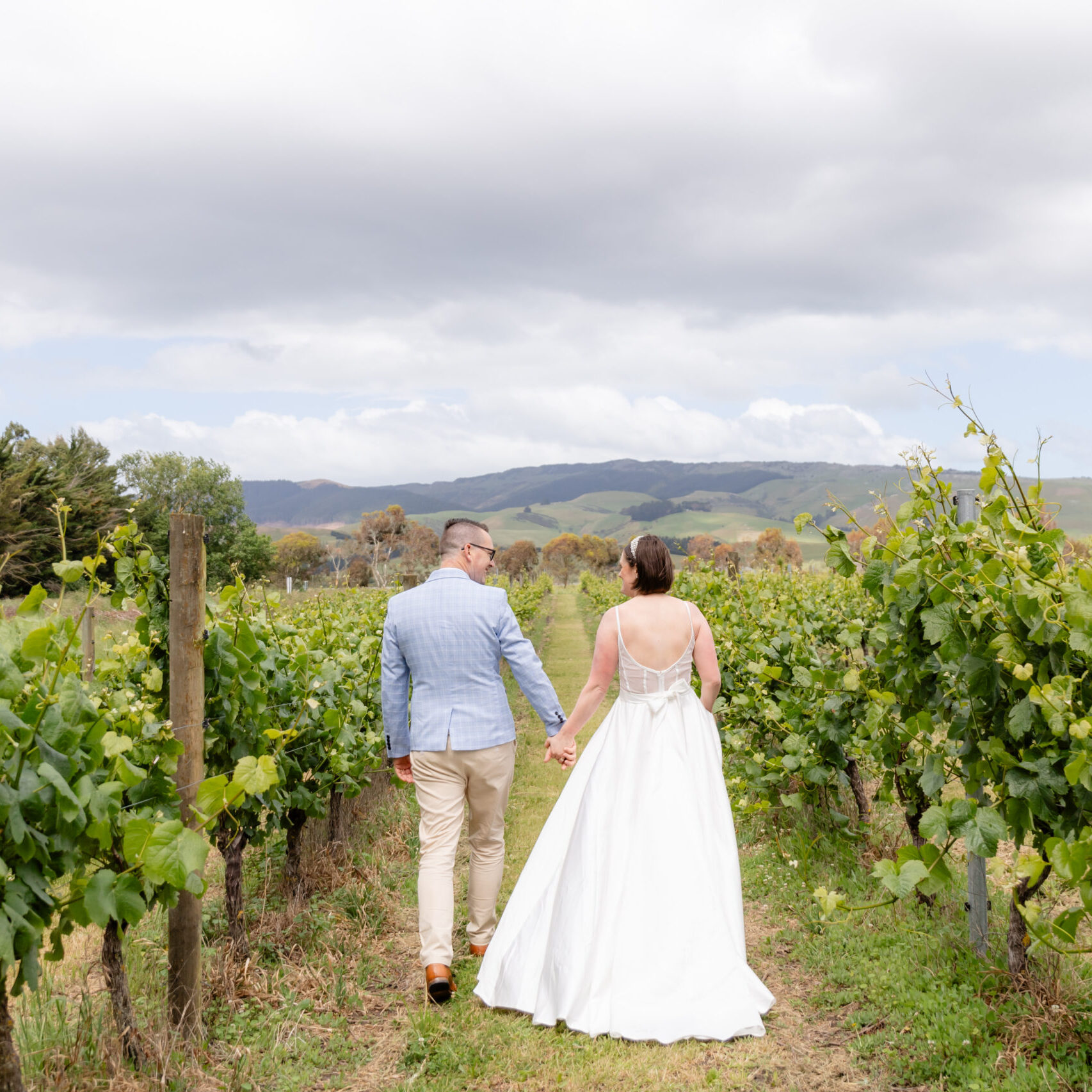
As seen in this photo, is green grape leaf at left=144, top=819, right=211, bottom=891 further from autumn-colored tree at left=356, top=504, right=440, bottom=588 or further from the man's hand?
autumn-colored tree at left=356, top=504, right=440, bottom=588

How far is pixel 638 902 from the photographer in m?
3.69

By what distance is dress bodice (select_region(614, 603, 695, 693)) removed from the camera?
4109mm

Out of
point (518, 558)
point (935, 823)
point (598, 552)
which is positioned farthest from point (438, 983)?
point (598, 552)

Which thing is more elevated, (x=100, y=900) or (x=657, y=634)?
(x=657, y=634)

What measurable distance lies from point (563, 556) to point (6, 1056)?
11103cm

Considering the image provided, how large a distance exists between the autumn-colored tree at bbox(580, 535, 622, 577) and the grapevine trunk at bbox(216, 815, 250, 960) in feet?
332

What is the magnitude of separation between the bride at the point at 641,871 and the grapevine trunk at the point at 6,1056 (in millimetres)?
1836

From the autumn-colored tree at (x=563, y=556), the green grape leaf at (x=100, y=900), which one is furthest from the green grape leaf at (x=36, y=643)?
the autumn-colored tree at (x=563, y=556)

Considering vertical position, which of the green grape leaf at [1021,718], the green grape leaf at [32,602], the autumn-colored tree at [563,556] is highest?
the green grape leaf at [32,602]

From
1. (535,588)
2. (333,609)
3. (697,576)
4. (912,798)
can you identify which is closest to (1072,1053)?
(912,798)

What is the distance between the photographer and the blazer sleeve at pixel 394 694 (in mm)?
4086

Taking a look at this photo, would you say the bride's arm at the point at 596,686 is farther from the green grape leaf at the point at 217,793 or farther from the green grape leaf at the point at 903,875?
the green grape leaf at the point at 217,793

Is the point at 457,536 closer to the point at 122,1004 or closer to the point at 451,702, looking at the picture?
the point at 451,702

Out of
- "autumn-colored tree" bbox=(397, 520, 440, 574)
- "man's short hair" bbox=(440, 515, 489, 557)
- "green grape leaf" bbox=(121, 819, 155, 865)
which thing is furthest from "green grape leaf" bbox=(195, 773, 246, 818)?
"autumn-colored tree" bbox=(397, 520, 440, 574)
